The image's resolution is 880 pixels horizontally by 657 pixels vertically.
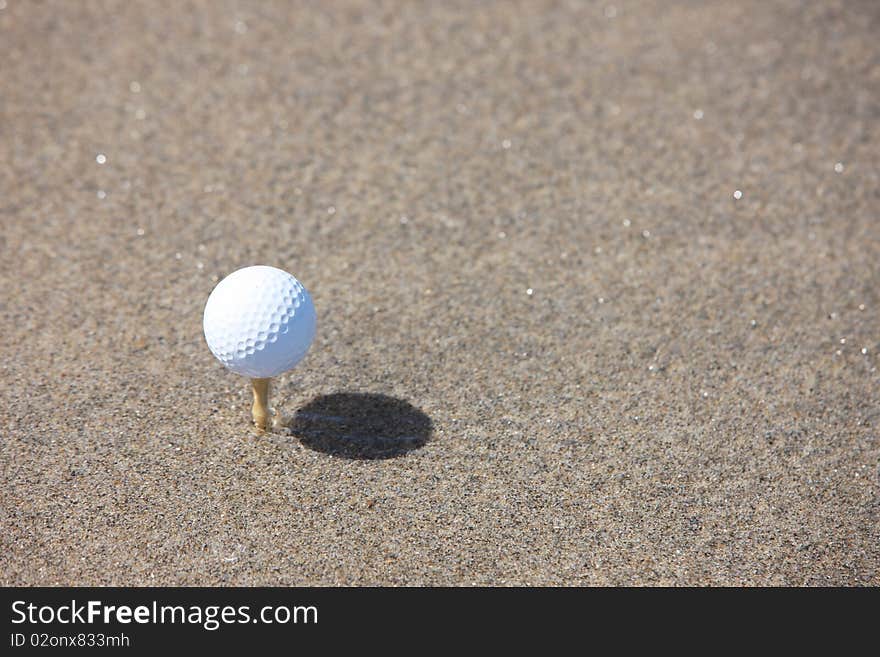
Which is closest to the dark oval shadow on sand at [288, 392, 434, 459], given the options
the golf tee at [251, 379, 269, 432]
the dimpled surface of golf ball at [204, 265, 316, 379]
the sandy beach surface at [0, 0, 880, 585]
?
the sandy beach surface at [0, 0, 880, 585]

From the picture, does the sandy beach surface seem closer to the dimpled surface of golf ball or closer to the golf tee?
the golf tee

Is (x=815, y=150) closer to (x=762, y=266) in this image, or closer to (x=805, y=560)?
(x=762, y=266)

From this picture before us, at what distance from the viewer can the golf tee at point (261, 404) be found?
3.69 metres

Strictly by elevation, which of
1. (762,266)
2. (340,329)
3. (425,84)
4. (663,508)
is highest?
(425,84)

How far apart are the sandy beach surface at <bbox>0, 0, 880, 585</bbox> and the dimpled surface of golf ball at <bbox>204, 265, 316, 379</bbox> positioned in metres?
0.36

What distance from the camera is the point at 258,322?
3.53m

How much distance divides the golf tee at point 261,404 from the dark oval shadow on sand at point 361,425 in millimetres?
122

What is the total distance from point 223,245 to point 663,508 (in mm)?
2409

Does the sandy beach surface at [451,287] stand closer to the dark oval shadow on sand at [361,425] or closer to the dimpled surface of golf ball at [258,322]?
the dark oval shadow on sand at [361,425]

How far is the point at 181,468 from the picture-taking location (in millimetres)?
3637

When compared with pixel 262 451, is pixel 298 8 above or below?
above

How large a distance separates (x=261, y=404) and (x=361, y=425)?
40 centimetres
